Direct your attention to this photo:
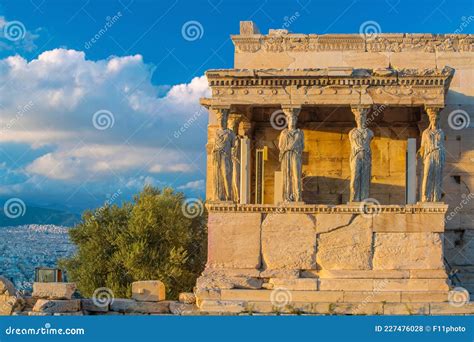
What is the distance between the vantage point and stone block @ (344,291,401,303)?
58.0 ft

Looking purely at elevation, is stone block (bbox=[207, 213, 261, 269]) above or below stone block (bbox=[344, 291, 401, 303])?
above

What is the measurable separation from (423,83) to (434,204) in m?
2.23

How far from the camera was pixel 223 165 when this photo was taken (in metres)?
18.5

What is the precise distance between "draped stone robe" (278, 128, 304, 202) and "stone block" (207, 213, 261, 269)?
73 centimetres

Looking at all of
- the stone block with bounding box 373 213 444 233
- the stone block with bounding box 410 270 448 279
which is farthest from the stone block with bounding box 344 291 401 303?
the stone block with bounding box 373 213 444 233

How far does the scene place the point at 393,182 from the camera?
68.2ft

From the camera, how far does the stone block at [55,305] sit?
1786 cm

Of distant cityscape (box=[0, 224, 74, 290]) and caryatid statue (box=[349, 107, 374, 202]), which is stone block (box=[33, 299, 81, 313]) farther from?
distant cityscape (box=[0, 224, 74, 290])

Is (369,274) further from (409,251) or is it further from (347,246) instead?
(409,251)

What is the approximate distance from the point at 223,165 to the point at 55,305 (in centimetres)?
390

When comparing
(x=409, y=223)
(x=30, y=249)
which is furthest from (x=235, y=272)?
(x=30, y=249)

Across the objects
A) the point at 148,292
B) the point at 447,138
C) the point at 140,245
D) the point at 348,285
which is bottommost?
the point at 148,292

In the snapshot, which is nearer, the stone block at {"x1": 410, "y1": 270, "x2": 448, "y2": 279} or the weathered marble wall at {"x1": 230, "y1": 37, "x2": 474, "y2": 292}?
the stone block at {"x1": 410, "y1": 270, "x2": 448, "y2": 279}

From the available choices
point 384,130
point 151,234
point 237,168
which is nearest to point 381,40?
point 384,130
